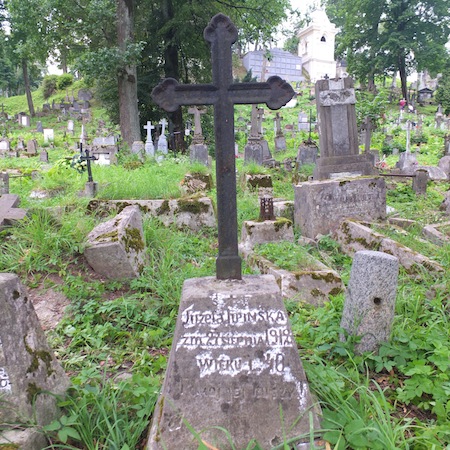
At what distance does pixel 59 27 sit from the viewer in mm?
13008

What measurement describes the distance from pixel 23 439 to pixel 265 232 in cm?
349

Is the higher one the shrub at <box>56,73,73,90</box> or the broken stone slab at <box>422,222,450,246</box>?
the shrub at <box>56,73,73,90</box>

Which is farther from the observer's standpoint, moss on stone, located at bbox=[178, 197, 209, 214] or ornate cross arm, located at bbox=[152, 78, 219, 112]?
moss on stone, located at bbox=[178, 197, 209, 214]

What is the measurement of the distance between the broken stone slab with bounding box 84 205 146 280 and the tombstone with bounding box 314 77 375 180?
13.7ft

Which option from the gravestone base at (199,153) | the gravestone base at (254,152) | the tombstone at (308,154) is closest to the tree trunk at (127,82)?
the gravestone base at (199,153)

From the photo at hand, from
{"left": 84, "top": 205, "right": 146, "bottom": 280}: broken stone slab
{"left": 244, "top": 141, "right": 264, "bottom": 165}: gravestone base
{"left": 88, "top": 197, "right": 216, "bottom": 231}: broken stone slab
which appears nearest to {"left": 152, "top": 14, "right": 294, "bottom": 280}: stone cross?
{"left": 84, "top": 205, "right": 146, "bottom": 280}: broken stone slab

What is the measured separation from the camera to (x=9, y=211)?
4.45 meters

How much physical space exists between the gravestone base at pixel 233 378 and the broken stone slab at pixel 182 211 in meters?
3.55

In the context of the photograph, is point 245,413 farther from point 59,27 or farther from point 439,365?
point 59,27

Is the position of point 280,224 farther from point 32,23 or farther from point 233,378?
point 32,23

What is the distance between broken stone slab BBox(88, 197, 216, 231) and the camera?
5.55m

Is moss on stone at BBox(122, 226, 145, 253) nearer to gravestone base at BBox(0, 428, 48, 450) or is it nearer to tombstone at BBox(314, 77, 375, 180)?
gravestone base at BBox(0, 428, 48, 450)

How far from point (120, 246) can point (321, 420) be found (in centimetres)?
233

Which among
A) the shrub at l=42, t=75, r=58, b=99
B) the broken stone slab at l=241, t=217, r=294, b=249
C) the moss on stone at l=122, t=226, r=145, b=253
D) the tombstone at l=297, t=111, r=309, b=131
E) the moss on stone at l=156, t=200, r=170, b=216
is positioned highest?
the shrub at l=42, t=75, r=58, b=99
